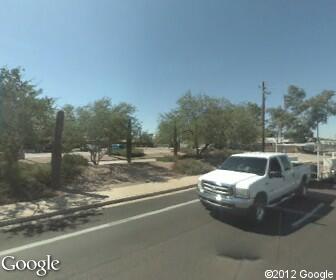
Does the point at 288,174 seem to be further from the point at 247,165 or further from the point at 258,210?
the point at 258,210

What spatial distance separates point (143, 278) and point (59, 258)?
186cm

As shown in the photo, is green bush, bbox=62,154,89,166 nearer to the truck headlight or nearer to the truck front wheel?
the truck front wheel

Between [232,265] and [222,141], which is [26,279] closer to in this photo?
[232,265]

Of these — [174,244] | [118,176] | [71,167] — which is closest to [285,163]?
[174,244]

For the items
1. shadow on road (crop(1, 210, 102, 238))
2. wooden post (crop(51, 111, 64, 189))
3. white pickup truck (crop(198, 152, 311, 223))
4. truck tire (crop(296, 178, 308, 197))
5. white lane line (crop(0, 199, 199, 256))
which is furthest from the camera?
wooden post (crop(51, 111, 64, 189))

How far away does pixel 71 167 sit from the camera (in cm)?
1698

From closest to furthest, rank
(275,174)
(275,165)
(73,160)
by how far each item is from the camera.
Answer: (275,174)
(275,165)
(73,160)

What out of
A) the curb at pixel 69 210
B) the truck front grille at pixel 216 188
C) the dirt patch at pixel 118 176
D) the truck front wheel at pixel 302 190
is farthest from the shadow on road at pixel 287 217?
the dirt patch at pixel 118 176

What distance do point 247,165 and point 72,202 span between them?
573cm

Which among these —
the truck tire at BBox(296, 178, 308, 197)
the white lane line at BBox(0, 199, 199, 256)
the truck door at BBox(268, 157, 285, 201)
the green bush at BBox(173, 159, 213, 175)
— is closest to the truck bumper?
the truck door at BBox(268, 157, 285, 201)

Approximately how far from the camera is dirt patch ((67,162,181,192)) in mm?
15764

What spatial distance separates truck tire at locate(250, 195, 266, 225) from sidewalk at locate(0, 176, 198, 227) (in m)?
5.02

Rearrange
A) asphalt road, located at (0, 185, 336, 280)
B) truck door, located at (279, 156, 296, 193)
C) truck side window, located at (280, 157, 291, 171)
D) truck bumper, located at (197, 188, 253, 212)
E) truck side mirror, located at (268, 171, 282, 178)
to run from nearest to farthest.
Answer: asphalt road, located at (0, 185, 336, 280)
truck bumper, located at (197, 188, 253, 212)
truck side mirror, located at (268, 171, 282, 178)
truck door, located at (279, 156, 296, 193)
truck side window, located at (280, 157, 291, 171)

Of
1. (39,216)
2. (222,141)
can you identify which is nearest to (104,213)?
(39,216)
